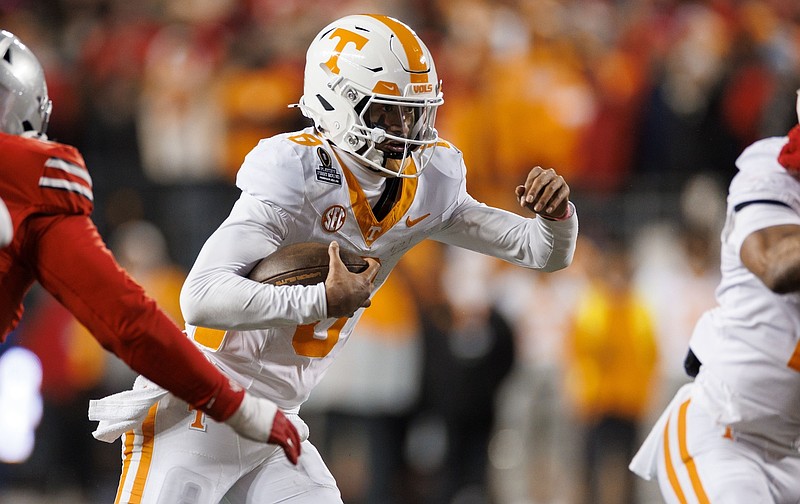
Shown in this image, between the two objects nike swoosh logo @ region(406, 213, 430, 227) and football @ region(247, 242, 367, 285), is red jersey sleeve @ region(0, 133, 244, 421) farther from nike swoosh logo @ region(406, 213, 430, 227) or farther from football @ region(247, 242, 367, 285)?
nike swoosh logo @ region(406, 213, 430, 227)

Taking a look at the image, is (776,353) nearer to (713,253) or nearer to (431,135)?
(431,135)

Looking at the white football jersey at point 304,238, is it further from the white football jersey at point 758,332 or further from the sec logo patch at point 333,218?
the white football jersey at point 758,332

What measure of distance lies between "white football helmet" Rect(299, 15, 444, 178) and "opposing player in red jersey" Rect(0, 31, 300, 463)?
0.92m

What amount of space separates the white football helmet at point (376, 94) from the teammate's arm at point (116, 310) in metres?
0.92

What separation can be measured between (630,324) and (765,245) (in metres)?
3.86

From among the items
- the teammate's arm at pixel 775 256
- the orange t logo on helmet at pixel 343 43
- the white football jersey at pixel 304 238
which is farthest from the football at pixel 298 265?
the teammate's arm at pixel 775 256

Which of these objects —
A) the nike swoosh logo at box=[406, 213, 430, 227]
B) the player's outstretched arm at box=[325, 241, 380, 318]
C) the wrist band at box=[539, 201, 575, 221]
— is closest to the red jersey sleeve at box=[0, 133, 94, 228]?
the player's outstretched arm at box=[325, 241, 380, 318]

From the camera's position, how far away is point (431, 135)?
12.3 feet

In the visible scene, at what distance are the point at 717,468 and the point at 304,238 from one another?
131cm

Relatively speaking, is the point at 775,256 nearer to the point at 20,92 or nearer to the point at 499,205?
the point at 20,92

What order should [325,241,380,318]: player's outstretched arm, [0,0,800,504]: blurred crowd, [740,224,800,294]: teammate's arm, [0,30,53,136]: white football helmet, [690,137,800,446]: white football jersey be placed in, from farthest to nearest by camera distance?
[0,0,800,504]: blurred crowd
[690,137,800,446]: white football jersey
[740,224,800,294]: teammate's arm
[325,241,380,318]: player's outstretched arm
[0,30,53,136]: white football helmet

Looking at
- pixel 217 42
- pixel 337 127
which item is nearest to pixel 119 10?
pixel 217 42

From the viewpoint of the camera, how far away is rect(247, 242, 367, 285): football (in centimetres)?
345

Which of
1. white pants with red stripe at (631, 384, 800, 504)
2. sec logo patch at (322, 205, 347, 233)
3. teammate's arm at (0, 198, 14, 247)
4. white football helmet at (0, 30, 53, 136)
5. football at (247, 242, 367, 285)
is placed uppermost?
white football helmet at (0, 30, 53, 136)
